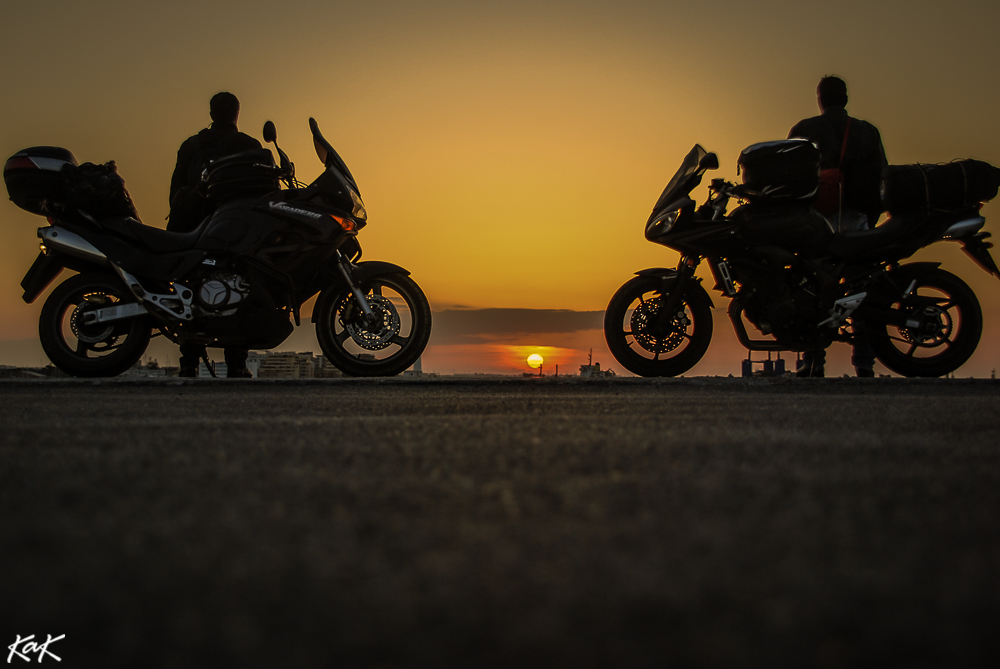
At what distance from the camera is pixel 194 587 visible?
2.09ft

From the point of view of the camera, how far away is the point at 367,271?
208 inches

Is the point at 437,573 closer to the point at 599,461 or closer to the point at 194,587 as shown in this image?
the point at 194,587

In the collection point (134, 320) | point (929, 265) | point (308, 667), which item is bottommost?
point (308, 667)

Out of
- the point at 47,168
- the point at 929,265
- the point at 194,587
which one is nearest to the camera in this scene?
the point at 194,587

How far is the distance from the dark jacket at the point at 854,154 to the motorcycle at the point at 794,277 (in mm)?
342

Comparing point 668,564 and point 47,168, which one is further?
point 47,168

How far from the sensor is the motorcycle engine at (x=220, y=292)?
4930 mm

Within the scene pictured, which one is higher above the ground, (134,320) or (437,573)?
(134,320)

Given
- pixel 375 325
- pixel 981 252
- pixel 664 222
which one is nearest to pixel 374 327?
pixel 375 325

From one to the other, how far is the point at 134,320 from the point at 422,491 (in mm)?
4632

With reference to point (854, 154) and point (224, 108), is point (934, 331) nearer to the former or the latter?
point (854, 154)

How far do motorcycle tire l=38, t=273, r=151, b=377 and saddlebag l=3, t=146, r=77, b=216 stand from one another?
1.84 feet

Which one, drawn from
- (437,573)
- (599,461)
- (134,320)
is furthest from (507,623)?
(134,320)

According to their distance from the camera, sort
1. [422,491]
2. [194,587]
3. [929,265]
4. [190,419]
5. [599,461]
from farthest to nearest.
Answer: [929,265]
[190,419]
[599,461]
[422,491]
[194,587]
